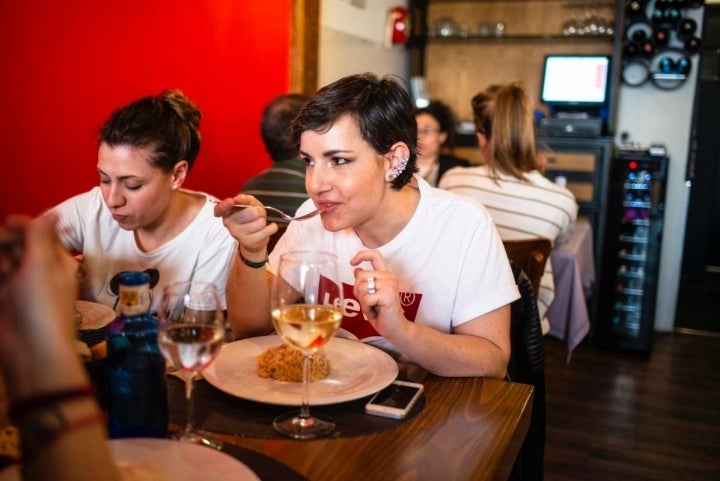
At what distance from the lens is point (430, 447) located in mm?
1023

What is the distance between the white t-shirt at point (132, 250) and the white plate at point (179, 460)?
948 mm

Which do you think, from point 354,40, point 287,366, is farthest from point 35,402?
point 354,40

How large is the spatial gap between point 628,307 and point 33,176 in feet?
11.7

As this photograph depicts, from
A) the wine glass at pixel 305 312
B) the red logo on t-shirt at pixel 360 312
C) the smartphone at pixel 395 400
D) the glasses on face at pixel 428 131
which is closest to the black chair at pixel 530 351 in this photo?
the red logo on t-shirt at pixel 360 312

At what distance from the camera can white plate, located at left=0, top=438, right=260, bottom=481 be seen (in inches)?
33.5

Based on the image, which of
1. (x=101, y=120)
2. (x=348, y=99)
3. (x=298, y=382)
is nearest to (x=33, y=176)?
(x=101, y=120)

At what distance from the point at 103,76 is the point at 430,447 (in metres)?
2.12

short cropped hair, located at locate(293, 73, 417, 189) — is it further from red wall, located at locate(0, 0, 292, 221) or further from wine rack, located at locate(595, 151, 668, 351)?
wine rack, located at locate(595, 151, 668, 351)

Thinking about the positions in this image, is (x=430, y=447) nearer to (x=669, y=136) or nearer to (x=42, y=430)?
(x=42, y=430)

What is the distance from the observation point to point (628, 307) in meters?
4.54

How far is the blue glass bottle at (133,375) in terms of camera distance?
0.96 metres

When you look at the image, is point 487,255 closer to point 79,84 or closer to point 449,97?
point 79,84

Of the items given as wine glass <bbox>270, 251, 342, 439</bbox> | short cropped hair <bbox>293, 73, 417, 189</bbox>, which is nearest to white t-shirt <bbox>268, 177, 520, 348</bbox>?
short cropped hair <bbox>293, 73, 417, 189</bbox>

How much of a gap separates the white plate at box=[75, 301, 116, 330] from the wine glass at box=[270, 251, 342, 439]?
1.71 ft
